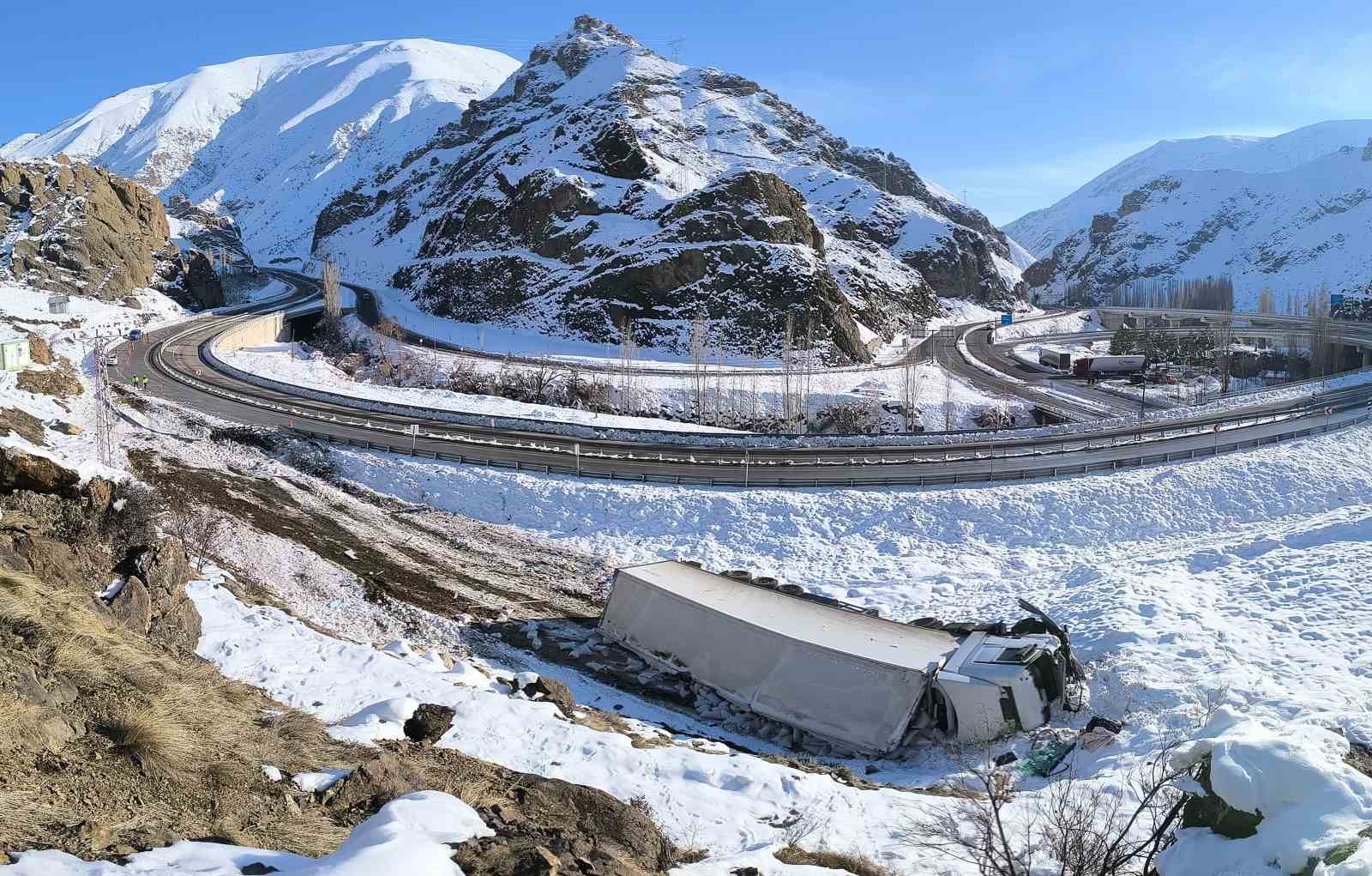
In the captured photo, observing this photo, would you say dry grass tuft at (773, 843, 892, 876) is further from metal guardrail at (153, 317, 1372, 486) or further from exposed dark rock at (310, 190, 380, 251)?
exposed dark rock at (310, 190, 380, 251)

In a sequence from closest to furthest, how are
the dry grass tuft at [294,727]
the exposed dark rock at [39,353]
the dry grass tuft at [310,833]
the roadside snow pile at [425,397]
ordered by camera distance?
the dry grass tuft at [310,833] < the dry grass tuft at [294,727] < the exposed dark rock at [39,353] < the roadside snow pile at [425,397]

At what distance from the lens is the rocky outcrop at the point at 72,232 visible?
75875mm

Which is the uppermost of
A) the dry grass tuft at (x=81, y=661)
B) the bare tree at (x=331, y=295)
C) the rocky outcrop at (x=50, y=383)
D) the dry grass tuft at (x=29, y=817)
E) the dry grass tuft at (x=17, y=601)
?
the bare tree at (x=331, y=295)

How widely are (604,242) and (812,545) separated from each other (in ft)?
224

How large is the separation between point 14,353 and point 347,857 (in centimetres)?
3530

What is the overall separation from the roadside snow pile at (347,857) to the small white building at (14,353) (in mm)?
33173

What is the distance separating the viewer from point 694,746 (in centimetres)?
1547

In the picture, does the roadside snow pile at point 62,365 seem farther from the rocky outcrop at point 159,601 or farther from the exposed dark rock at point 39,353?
the rocky outcrop at point 159,601

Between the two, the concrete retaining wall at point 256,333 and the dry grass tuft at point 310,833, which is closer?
the dry grass tuft at point 310,833

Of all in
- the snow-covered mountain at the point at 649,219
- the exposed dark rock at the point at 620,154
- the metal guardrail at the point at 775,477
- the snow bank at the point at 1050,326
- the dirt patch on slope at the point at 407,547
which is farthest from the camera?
the snow bank at the point at 1050,326

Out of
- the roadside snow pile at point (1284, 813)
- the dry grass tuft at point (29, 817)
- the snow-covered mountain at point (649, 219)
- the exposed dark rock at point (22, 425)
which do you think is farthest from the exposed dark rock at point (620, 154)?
the roadside snow pile at point (1284, 813)

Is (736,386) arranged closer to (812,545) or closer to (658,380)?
(658,380)

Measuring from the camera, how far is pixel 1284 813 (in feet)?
25.0

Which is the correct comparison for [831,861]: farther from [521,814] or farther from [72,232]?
[72,232]
